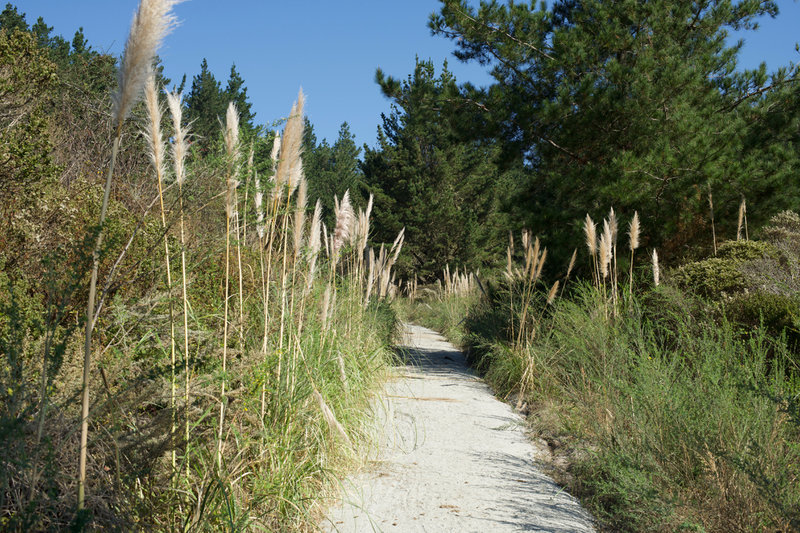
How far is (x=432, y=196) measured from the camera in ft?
77.7

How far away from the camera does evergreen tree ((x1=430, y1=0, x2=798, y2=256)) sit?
7.62m

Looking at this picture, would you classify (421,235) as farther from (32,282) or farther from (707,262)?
(32,282)

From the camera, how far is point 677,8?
789 cm

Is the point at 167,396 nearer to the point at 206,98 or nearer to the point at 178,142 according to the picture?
the point at 178,142

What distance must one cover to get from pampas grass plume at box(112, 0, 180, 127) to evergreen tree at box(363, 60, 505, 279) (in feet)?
70.6

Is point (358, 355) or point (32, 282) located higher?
point (32, 282)

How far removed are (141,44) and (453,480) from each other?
3.16 meters

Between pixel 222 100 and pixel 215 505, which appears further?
pixel 222 100

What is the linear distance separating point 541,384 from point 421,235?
18.5 m

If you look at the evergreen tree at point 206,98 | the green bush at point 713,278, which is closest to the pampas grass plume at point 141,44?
the green bush at point 713,278

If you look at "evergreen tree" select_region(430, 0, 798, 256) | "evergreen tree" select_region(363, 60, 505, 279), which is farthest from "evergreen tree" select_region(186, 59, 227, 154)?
"evergreen tree" select_region(430, 0, 798, 256)

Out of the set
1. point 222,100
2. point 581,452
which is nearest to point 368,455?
point 581,452

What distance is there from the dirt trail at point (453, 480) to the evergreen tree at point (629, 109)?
3675 millimetres

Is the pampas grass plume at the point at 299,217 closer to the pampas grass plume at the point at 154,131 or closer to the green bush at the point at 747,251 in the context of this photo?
the pampas grass plume at the point at 154,131
